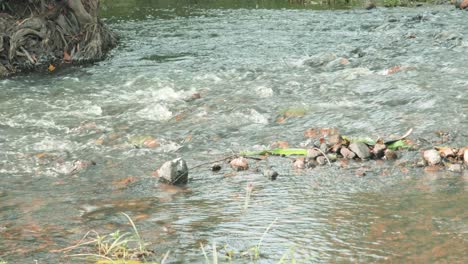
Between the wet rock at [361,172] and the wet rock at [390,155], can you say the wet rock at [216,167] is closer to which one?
the wet rock at [361,172]

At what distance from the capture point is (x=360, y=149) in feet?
21.2

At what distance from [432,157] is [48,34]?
9439 millimetres

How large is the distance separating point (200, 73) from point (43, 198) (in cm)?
597

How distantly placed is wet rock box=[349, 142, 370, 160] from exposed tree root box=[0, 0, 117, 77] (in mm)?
7807

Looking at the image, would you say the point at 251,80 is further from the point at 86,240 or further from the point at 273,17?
the point at 273,17

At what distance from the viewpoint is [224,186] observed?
5844 millimetres

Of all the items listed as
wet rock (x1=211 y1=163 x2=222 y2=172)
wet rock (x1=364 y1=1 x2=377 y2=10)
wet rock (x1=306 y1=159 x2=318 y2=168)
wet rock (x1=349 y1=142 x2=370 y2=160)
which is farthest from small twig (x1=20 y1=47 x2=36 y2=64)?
wet rock (x1=364 y1=1 x2=377 y2=10)

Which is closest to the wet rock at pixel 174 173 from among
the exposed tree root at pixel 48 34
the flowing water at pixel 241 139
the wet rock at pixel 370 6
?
the flowing water at pixel 241 139

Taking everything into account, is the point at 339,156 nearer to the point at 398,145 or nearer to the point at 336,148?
the point at 336,148

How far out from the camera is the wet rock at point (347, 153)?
21.2 ft

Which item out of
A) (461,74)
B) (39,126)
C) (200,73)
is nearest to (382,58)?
(461,74)

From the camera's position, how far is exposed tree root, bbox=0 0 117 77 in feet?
41.2

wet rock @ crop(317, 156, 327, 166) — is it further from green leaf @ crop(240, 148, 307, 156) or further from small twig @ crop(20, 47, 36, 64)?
small twig @ crop(20, 47, 36, 64)

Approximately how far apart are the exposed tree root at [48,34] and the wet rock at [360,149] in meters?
7.81
